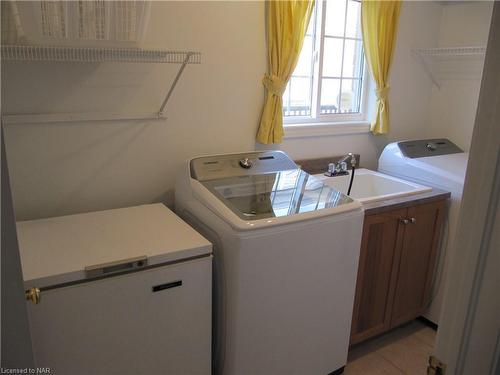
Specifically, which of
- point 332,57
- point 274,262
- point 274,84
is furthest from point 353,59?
point 274,262

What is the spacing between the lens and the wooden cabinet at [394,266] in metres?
2.16

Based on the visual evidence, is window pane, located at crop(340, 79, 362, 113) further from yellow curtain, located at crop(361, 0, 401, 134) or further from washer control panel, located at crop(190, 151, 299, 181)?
washer control panel, located at crop(190, 151, 299, 181)

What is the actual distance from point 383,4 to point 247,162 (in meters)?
1.43

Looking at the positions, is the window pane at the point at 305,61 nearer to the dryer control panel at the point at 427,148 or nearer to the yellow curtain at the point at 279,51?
the yellow curtain at the point at 279,51

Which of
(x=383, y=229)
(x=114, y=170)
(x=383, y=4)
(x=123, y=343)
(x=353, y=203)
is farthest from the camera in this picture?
(x=383, y=4)

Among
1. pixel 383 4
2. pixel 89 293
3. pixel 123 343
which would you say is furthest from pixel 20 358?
pixel 383 4

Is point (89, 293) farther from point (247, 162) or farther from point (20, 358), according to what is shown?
point (247, 162)

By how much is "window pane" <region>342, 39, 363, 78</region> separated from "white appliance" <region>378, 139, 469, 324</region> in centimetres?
57

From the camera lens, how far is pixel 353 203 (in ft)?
6.16

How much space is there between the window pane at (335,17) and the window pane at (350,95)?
348 millimetres

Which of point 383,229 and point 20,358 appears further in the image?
point 383,229

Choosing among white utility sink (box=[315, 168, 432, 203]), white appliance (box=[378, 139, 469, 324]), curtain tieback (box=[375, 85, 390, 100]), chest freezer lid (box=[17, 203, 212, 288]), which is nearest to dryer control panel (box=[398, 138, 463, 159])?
white appliance (box=[378, 139, 469, 324])

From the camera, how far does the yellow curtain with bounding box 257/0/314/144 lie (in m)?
2.22

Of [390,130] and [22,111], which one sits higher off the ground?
[22,111]
